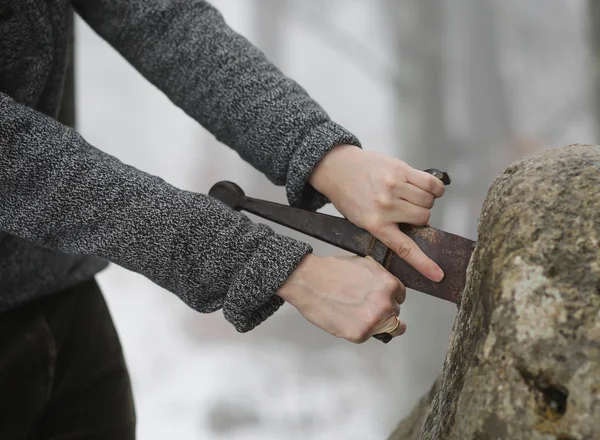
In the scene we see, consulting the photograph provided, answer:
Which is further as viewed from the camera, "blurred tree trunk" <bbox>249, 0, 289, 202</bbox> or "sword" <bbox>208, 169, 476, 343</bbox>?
"blurred tree trunk" <bbox>249, 0, 289, 202</bbox>

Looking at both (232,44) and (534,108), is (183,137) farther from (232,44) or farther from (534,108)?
(232,44)

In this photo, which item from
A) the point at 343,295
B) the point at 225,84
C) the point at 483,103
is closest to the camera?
the point at 343,295

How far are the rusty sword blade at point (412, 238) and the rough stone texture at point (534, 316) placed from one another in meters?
0.03

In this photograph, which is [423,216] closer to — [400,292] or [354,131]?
[400,292]

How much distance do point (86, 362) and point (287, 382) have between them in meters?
0.86

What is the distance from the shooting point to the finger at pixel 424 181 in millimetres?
588

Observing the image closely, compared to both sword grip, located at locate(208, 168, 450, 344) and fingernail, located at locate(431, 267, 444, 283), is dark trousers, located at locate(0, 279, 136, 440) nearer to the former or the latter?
sword grip, located at locate(208, 168, 450, 344)

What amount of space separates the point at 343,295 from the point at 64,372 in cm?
42

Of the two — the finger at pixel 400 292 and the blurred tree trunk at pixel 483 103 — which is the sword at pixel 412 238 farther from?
the blurred tree trunk at pixel 483 103

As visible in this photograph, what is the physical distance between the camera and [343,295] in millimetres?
555

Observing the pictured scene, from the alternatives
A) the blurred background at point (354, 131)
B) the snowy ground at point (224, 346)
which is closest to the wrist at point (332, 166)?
the blurred background at point (354, 131)

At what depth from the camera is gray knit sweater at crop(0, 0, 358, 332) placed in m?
0.54

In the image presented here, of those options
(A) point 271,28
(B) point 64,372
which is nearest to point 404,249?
(B) point 64,372

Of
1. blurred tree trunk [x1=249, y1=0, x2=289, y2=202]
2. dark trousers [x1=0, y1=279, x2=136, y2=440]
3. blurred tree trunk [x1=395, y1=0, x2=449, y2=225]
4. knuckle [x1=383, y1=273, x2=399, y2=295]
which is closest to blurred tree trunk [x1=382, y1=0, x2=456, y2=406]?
blurred tree trunk [x1=395, y1=0, x2=449, y2=225]
